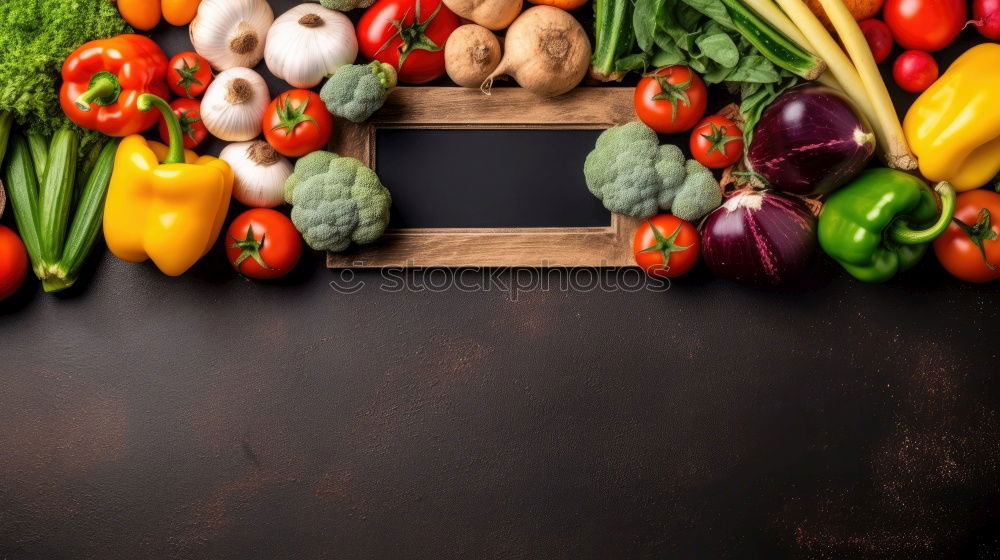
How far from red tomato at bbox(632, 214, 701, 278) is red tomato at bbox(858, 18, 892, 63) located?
2.21 ft

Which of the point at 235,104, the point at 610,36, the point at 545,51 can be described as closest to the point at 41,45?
the point at 235,104

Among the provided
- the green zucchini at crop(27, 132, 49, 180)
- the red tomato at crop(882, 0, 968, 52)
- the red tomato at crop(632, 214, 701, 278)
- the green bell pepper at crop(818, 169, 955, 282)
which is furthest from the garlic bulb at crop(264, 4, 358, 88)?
the red tomato at crop(882, 0, 968, 52)

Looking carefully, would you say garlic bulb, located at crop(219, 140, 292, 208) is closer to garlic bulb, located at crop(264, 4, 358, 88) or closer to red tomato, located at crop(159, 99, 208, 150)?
red tomato, located at crop(159, 99, 208, 150)

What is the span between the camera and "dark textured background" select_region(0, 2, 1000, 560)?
→ 1.88m

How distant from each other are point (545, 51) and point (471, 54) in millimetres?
184

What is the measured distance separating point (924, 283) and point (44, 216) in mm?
2360

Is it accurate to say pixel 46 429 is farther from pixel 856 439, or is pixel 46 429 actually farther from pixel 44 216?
pixel 856 439

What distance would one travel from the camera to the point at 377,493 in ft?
6.23

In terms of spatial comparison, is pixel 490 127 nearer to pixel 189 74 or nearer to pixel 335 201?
pixel 335 201

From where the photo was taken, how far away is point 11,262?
68.9 inches

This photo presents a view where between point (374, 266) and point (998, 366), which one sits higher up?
point (374, 266)

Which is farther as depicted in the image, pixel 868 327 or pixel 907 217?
pixel 868 327

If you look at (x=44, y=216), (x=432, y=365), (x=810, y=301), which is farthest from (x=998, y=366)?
(x=44, y=216)

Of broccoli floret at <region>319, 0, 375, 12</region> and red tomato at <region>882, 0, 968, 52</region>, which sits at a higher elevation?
red tomato at <region>882, 0, 968, 52</region>
